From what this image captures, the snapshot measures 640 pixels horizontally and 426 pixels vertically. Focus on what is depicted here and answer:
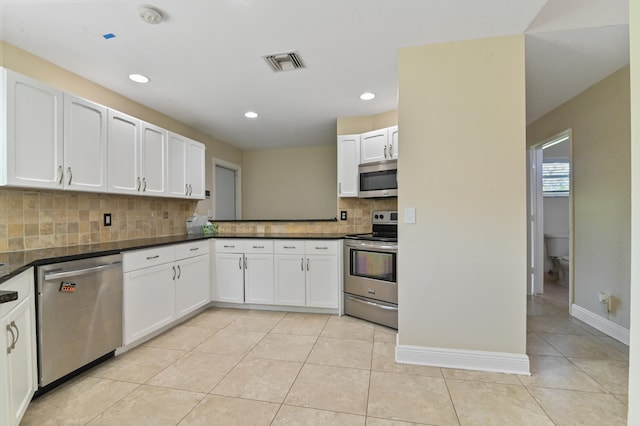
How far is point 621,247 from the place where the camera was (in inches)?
102

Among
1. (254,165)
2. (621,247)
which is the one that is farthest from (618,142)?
(254,165)

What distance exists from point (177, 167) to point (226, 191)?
1.91 meters

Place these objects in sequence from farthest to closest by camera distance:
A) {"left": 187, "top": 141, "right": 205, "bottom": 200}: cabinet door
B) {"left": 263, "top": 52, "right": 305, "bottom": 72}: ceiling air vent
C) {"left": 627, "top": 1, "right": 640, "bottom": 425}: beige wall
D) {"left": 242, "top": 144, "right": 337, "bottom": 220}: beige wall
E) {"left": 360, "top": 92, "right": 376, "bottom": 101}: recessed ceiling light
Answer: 1. {"left": 242, "top": 144, "right": 337, "bottom": 220}: beige wall
2. {"left": 187, "top": 141, "right": 205, "bottom": 200}: cabinet door
3. {"left": 360, "top": 92, "right": 376, "bottom": 101}: recessed ceiling light
4. {"left": 263, "top": 52, "right": 305, "bottom": 72}: ceiling air vent
5. {"left": 627, "top": 1, "right": 640, "bottom": 425}: beige wall

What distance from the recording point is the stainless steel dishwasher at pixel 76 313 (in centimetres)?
180

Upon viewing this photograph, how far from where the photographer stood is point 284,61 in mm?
2414

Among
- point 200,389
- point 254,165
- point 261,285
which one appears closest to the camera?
point 200,389

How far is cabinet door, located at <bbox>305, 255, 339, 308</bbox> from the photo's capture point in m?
3.27

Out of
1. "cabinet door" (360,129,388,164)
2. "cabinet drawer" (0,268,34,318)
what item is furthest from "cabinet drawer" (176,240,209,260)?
"cabinet door" (360,129,388,164)

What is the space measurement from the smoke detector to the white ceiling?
0.04 metres

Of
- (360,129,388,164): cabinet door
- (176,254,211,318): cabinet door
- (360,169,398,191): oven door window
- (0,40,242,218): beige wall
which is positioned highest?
(0,40,242,218): beige wall

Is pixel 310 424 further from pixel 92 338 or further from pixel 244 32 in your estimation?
pixel 244 32

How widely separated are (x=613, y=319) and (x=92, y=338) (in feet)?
14.2

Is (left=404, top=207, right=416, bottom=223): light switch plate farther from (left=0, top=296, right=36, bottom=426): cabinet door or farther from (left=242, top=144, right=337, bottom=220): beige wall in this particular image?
(left=242, top=144, right=337, bottom=220): beige wall

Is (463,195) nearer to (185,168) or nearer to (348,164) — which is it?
(348,164)
